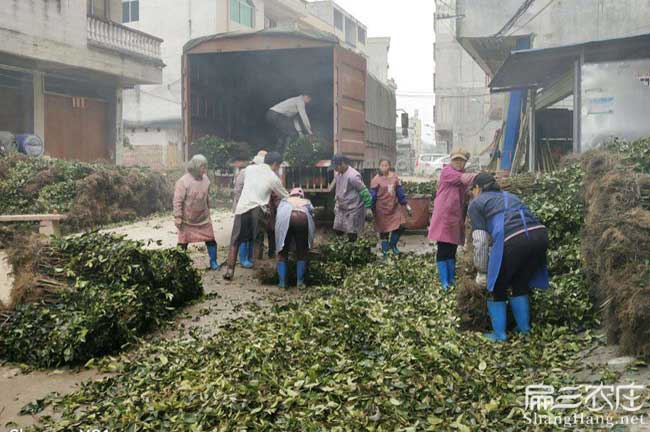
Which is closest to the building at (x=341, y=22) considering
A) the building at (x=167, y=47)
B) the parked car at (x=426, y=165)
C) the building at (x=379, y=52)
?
the building at (x=379, y=52)

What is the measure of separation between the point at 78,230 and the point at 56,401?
887 centimetres

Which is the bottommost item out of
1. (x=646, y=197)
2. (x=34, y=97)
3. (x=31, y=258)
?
(x=31, y=258)

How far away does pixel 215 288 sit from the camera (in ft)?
27.2

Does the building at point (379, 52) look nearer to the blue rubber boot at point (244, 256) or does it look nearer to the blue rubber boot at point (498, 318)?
the blue rubber boot at point (244, 256)

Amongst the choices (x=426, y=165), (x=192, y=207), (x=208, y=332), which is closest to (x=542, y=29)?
(x=192, y=207)

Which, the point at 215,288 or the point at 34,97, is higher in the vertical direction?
the point at 34,97

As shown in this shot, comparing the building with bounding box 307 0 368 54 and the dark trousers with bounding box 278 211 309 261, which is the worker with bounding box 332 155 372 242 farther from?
the building with bounding box 307 0 368 54

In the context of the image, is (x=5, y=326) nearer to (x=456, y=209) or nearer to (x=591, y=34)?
(x=456, y=209)

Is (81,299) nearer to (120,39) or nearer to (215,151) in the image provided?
(215,151)

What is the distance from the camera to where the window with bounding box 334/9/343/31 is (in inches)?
2110

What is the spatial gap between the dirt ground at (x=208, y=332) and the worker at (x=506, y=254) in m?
0.72

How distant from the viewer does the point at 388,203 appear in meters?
10.3

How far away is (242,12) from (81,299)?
30267 mm

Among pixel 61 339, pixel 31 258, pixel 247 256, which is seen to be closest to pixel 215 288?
pixel 247 256
